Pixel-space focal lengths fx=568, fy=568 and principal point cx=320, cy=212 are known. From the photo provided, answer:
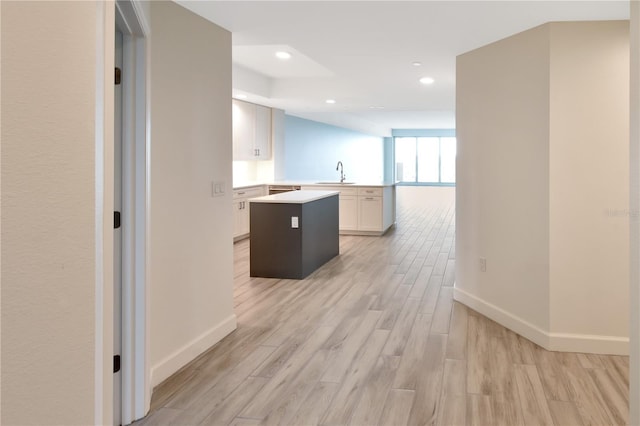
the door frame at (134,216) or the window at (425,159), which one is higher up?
the window at (425,159)

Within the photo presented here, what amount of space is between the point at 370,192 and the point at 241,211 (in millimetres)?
2083

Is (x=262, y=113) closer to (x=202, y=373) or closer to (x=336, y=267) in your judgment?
(x=336, y=267)

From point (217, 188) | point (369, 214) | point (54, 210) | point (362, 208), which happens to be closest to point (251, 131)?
point (362, 208)

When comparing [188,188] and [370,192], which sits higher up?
[370,192]

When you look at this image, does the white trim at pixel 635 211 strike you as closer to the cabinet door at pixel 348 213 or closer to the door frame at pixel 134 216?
the door frame at pixel 134 216

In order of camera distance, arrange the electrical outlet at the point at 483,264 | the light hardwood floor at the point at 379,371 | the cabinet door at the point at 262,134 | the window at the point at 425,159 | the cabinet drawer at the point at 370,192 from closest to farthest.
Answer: the light hardwood floor at the point at 379,371 < the electrical outlet at the point at 483,264 < the cabinet drawer at the point at 370,192 < the cabinet door at the point at 262,134 < the window at the point at 425,159

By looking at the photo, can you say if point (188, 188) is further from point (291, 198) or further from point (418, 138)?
point (418, 138)

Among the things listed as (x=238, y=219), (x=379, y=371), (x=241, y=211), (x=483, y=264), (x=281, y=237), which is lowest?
(x=379, y=371)

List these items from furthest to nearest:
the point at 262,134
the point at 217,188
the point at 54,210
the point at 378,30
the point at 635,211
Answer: the point at 262,134
the point at 378,30
the point at 217,188
the point at 635,211
the point at 54,210

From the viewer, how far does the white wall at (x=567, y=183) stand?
3.66 m

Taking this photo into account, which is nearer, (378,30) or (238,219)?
(378,30)

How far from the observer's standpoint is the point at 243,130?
8797 mm

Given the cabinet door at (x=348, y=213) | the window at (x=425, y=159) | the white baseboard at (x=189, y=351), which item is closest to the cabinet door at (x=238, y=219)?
the cabinet door at (x=348, y=213)

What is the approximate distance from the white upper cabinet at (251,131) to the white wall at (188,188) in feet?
14.9
